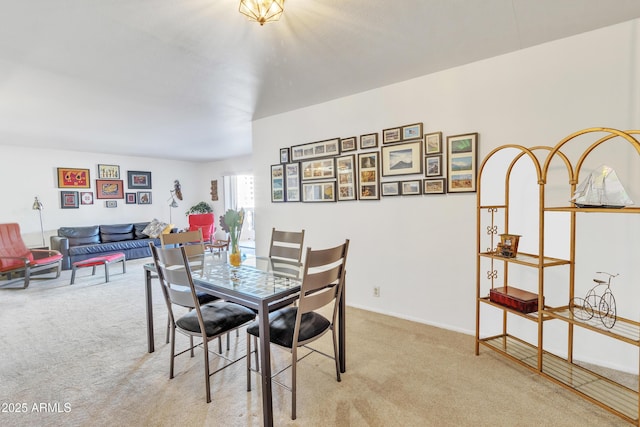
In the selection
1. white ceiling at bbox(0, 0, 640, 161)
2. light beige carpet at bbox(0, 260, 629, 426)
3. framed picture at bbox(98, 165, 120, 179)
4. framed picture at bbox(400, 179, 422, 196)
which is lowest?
light beige carpet at bbox(0, 260, 629, 426)

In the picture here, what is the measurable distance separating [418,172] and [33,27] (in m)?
3.03

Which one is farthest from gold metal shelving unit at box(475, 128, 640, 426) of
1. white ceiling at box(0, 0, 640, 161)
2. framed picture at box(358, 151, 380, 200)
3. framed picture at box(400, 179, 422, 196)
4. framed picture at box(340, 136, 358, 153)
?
framed picture at box(340, 136, 358, 153)

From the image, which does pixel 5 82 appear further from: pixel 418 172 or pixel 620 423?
pixel 620 423

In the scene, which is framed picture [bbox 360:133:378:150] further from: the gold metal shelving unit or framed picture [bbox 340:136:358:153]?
the gold metal shelving unit

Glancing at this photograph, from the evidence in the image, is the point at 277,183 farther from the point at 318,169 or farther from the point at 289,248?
the point at 289,248

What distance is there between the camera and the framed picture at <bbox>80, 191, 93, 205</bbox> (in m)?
6.57

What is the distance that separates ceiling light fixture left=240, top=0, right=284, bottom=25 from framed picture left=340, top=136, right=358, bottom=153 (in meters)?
1.66

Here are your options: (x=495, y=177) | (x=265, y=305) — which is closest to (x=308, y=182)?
(x=495, y=177)

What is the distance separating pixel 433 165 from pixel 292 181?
178 cm

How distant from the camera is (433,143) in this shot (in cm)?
282

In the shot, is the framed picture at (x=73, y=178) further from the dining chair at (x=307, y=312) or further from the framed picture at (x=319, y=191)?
the dining chair at (x=307, y=312)

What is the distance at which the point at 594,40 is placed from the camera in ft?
6.98

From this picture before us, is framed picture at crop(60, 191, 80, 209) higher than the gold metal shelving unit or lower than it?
higher

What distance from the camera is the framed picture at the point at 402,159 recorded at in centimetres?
292
